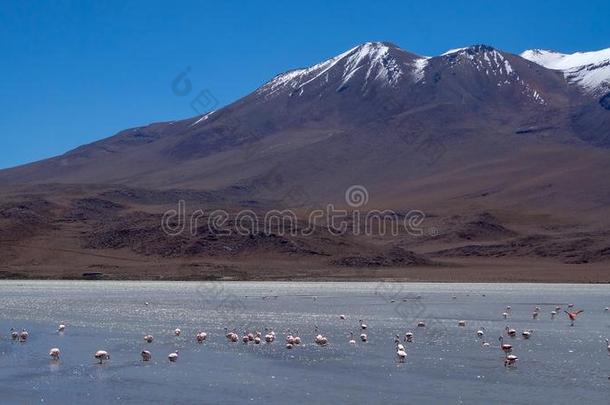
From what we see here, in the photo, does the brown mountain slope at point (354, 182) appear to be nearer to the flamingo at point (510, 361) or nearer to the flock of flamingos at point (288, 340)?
the flock of flamingos at point (288, 340)

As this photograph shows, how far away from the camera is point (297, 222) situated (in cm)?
8925

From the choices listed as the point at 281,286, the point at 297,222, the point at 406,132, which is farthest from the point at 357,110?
the point at 281,286

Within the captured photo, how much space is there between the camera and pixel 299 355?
23625mm

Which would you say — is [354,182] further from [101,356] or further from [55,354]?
[101,356]

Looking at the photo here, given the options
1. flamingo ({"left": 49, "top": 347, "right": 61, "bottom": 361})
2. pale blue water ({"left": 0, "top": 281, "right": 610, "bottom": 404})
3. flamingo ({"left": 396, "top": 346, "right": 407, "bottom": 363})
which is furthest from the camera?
flamingo ({"left": 49, "top": 347, "right": 61, "bottom": 361})

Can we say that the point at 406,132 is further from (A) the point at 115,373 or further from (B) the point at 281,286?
(A) the point at 115,373

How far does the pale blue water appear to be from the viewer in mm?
18344

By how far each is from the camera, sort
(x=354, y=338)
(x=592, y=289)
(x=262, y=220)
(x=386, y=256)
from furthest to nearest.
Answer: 1. (x=262, y=220)
2. (x=386, y=256)
3. (x=592, y=289)
4. (x=354, y=338)

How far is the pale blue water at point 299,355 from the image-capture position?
1834 centimetres

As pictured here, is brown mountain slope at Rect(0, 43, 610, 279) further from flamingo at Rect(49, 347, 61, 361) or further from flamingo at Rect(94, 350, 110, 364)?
flamingo at Rect(94, 350, 110, 364)

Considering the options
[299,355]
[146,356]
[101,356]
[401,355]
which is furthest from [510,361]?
[101,356]

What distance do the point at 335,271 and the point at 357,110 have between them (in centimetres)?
11339

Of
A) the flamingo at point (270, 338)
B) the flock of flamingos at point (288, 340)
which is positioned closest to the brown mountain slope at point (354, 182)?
the flock of flamingos at point (288, 340)

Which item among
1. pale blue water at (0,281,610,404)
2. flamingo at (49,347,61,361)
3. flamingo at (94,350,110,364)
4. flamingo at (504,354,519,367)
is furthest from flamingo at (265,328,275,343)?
flamingo at (504,354,519,367)
